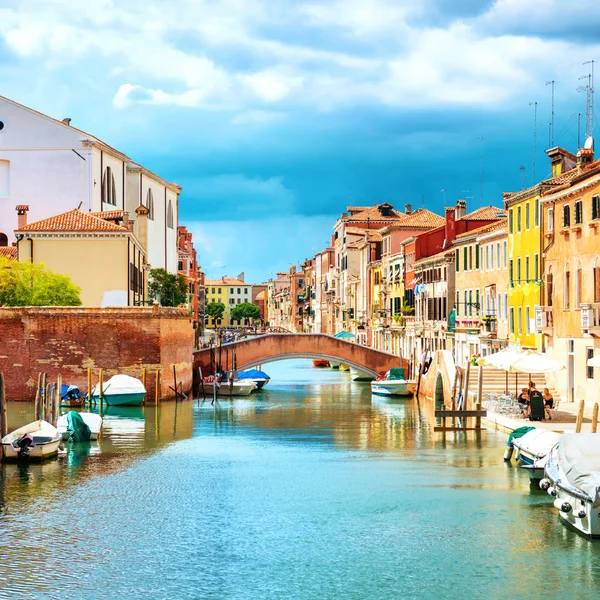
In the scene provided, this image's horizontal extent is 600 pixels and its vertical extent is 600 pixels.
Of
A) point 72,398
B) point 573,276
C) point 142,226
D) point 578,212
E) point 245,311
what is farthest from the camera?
point 245,311

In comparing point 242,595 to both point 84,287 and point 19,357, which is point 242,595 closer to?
point 19,357

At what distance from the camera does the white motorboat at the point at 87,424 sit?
3011cm

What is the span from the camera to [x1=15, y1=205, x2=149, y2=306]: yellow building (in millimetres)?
44844

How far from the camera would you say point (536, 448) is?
2244cm

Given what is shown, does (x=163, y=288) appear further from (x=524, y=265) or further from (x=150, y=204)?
(x=524, y=265)

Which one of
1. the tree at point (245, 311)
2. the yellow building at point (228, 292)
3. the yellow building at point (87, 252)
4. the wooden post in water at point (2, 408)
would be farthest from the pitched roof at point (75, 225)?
the yellow building at point (228, 292)

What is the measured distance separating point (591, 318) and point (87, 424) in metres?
13.6

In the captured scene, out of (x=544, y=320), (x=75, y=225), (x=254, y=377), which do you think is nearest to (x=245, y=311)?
(x=254, y=377)

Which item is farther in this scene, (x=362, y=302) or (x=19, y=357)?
(x=362, y=302)

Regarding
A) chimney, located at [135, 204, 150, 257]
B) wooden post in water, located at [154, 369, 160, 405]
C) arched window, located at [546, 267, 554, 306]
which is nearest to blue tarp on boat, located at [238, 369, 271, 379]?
wooden post in water, located at [154, 369, 160, 405]

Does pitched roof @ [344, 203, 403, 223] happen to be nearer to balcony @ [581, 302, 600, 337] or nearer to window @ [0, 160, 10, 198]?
window @ [0, 160, 10, 198]

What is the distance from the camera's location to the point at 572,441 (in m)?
18.8

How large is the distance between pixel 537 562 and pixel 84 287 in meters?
31.3

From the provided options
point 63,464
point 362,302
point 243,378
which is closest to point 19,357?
point 243,378
